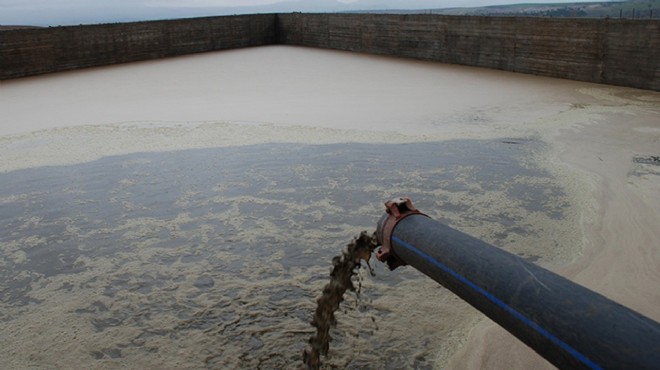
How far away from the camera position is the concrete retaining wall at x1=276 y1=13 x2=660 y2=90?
24.0 feet

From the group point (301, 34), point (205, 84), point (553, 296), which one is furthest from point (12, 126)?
point (301, 34)

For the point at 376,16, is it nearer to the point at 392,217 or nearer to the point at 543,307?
the point at 392,217

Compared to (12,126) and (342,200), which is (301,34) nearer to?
(12,126)

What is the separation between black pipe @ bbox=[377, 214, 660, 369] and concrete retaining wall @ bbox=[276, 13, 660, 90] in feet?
22.4

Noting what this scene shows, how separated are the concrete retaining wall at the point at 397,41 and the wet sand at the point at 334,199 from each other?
414 millimetres

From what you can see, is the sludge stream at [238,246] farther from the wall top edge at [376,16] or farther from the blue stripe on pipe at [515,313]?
the wall top edge at [376,16]

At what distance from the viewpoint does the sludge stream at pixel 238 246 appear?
2.42 meters

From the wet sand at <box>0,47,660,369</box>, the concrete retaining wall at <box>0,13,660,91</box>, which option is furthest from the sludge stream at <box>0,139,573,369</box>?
the concrete retaining wall at <box>0,13,660,91</box>

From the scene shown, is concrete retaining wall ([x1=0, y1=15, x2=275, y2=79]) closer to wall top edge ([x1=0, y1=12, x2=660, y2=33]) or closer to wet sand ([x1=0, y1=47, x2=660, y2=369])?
wall top edge ([x1=0, y1=12, x2=660, y2=33])

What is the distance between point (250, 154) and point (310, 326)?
2709 millimetres

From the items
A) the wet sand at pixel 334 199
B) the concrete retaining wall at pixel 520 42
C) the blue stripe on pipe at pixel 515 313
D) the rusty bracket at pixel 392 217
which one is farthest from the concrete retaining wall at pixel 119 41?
the blue stripe on pipe at pixel 515 313

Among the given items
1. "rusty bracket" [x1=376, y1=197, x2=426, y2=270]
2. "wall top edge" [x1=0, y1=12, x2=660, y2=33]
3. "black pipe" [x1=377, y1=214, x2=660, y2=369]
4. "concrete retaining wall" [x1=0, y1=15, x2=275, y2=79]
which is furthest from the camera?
"concrete retaining wall" [x1=0, y1=15, x2=275, y2=79]

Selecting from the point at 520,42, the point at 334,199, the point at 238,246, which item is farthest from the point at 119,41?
the point at 238,246

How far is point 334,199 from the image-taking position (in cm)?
391
